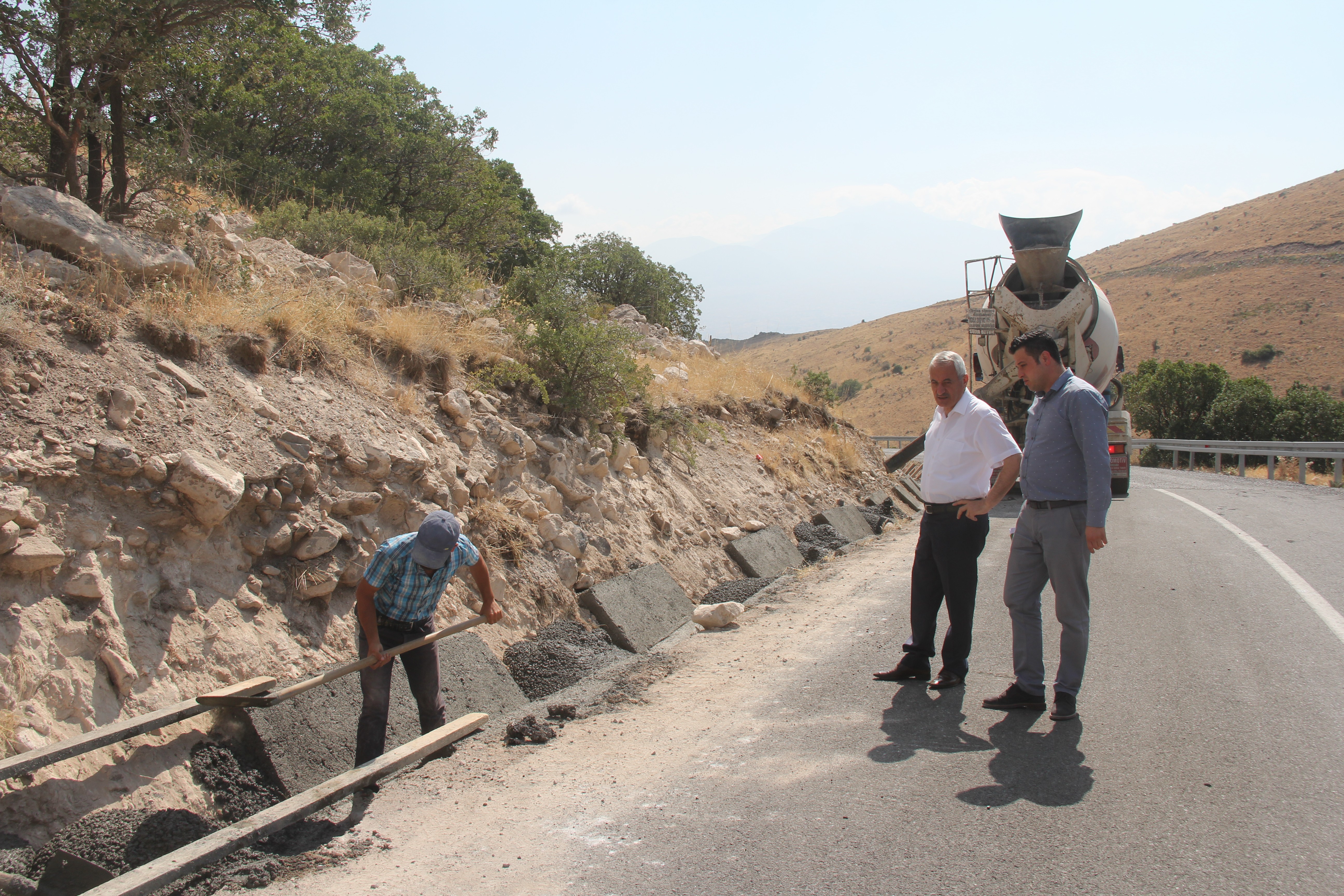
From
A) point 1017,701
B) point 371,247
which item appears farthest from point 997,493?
point 371,247

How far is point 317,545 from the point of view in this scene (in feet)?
16.6

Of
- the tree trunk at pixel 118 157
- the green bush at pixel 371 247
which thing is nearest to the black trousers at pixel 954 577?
the green bush at pixel 371 247

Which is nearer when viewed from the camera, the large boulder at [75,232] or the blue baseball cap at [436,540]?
the blue baseball cap at [436,540]

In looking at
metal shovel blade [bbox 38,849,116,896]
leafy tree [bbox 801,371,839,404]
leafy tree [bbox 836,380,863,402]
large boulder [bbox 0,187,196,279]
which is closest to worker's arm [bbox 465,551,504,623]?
metal shovel blade [bbox 38,849,116,896]

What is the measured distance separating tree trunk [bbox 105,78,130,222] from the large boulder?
107 centimetres

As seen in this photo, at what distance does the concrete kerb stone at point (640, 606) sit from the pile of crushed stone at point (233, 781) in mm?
2878

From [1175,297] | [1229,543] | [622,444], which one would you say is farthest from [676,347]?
[1175,297]

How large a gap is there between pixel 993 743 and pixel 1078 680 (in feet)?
2.10

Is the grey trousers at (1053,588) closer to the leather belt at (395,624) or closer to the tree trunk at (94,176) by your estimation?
the leather belt at (395,624)

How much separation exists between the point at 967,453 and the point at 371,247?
8.26 metres

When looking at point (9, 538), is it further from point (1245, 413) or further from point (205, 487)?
point (1245, 413)

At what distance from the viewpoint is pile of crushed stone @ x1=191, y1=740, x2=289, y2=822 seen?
3.79m

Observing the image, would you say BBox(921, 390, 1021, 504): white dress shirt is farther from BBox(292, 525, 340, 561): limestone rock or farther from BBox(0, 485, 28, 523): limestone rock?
BBox(0, 485, 28, 523): limestone rock

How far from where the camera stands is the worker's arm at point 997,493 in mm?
4516
